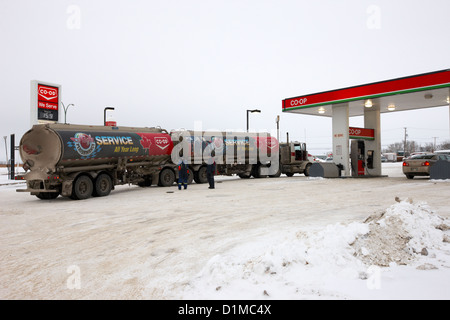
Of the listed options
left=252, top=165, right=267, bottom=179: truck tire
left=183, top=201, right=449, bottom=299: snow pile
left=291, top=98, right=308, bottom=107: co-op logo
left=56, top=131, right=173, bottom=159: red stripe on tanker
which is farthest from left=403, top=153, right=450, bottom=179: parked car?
left=183, top=201, right=449, bottom=299: snow pile

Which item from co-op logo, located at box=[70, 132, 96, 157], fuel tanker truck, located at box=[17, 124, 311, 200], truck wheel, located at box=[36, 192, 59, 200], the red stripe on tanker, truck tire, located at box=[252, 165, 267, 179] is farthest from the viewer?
truck tire, located at box=[252, 165, 267, 179]

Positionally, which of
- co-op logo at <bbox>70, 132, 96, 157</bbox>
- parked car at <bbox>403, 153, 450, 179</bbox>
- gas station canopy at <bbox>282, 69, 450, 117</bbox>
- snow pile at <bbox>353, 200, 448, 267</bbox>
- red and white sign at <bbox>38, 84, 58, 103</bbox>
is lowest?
snow pile at <bbox>353, 200, 448, 267</bbox>

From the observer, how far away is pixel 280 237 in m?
6.22

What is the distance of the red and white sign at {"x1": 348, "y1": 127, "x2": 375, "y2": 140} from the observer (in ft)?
74.5

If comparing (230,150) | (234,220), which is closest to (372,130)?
(230,150)

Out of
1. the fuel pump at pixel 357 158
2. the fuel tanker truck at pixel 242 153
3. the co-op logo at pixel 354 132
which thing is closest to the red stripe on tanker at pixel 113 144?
the fuel tanker truck at pixel 242 153

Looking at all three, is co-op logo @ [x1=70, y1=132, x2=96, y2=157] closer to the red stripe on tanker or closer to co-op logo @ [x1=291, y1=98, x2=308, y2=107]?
the red stripe on tanker

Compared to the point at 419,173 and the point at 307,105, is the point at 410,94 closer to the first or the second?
the point at 419,173

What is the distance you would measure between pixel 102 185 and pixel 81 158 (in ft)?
5.55

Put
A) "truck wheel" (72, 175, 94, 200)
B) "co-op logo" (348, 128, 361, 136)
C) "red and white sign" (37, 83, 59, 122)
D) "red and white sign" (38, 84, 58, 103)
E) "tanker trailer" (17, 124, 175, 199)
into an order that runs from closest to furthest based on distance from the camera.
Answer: "tanker trailer" (17, 124, 175, 199) < "truck wheel" (72, 175, 94, 200) < "red and white sign" (37, 83, 59, 122) < "red and white sign" (38, 84, 58, 103) < "co-op logo" (348, 128, 361, 136)

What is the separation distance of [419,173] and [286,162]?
10304 mm

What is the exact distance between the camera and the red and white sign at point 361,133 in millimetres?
22703

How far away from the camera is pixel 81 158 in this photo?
14992 millimetres

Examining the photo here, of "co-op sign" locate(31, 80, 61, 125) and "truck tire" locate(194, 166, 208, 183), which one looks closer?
"co-op sign" locate(31, 80, 61, 125)
